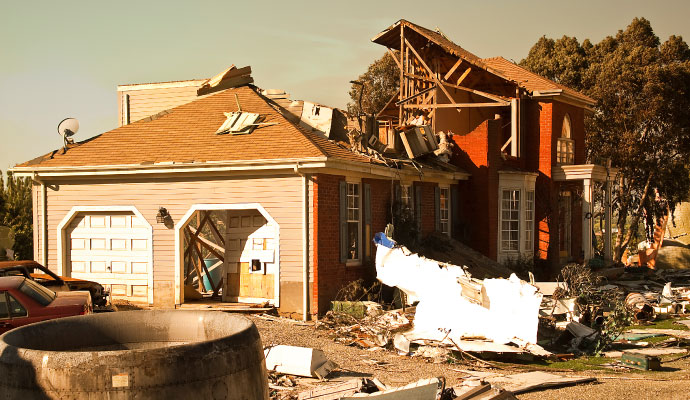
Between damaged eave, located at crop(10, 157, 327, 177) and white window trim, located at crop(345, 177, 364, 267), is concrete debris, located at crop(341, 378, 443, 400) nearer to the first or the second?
damaged eave, located at crop(10, 157, 327, 177)

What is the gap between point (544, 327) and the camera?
560 inches

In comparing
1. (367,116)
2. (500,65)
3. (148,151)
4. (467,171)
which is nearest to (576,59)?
(500,65)

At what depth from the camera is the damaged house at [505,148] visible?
2314cm

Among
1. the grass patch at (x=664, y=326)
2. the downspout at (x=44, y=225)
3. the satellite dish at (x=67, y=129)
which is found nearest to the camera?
the grass patch at (x=664, y=326)

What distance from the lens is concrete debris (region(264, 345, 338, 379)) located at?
10789mm

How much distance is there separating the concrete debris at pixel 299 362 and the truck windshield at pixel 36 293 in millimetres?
3968

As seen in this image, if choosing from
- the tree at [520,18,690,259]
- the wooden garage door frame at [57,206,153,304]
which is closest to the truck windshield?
the wooden garage door frame at [57,206,153,304]

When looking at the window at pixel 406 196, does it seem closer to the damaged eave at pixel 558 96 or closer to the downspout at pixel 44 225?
the damaged eave at pixel 558 96

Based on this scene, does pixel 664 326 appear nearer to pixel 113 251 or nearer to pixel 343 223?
pixel 343 223

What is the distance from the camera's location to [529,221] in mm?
24859

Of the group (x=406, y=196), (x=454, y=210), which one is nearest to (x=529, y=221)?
(x=454, y=210)

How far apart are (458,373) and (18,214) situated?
87.0 ft

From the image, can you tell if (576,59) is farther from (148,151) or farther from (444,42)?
(148,151)

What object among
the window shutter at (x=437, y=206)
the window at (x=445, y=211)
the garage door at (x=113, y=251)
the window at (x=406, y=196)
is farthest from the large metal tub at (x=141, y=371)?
the window at (x=445, y=211)
